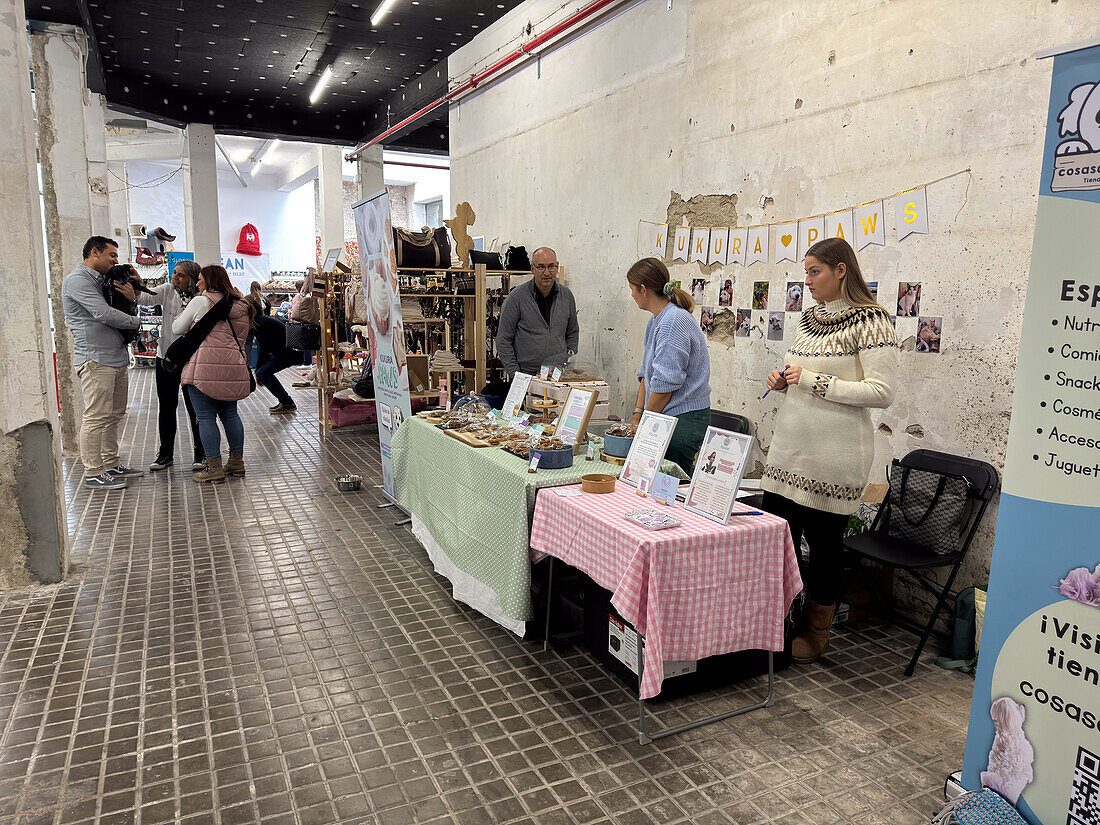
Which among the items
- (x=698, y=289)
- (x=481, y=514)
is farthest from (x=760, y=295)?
(x=481, y=514)

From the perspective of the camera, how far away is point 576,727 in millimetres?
2725

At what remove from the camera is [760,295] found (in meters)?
4.58

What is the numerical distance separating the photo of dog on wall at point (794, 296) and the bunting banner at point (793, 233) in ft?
0.46

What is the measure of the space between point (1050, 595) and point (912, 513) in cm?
156

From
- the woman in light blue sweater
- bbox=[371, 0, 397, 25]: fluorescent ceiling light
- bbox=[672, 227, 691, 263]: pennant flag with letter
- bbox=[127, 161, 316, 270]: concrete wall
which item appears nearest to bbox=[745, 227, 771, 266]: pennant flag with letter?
bbox=[672, 227, 691, 263]: pennant flag with letter

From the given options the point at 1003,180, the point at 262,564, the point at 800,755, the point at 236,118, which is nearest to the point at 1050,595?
the point at 800,755

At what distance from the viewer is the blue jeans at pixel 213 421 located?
580 cm

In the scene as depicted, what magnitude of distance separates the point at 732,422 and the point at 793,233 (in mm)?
1185

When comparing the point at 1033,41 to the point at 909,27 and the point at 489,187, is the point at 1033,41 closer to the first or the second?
the point at 909,27

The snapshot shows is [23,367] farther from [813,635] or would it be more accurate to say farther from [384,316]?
[813,635]

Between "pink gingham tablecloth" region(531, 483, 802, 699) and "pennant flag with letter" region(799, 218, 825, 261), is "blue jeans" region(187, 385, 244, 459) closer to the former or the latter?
"pink gingham tablecloth" region(531, 483, 802, 699)

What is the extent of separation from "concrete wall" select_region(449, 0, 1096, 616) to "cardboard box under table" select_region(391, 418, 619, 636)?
174 centimetres

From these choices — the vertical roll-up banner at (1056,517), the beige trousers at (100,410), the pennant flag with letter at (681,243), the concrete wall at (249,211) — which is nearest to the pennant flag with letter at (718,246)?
the pennant flag with letter at (681,243)

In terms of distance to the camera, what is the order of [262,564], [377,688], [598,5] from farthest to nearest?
[598,5], [262,564], [377,688]
